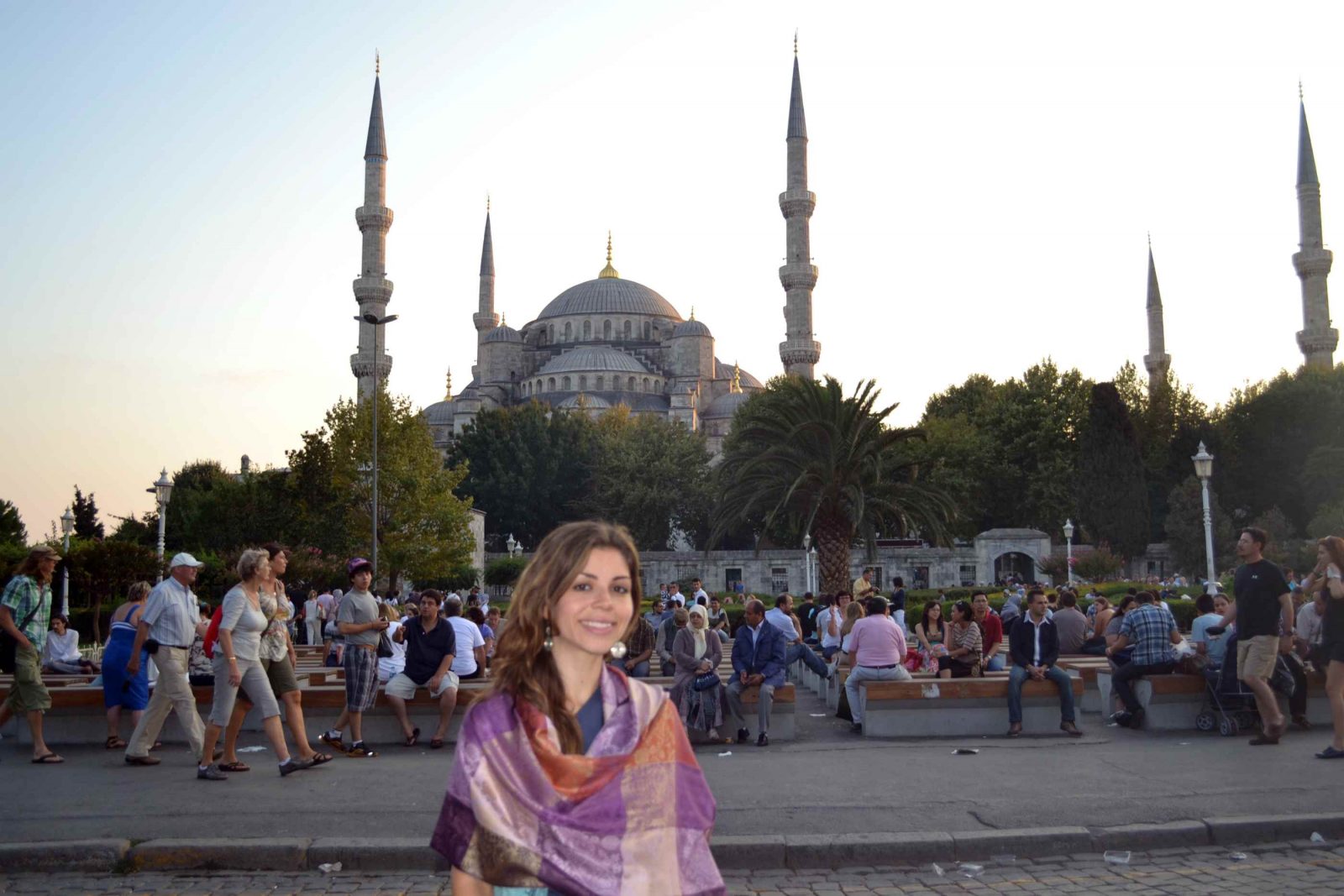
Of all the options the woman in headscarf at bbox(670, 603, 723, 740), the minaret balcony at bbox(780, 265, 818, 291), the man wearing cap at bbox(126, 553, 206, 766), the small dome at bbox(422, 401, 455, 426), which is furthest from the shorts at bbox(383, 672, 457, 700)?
the small dome at bbox(422, 401, 455, 426)

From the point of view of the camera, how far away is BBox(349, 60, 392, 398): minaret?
50.4m

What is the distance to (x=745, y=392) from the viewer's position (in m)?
85.3

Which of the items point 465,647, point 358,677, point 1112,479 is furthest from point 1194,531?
point 358,677

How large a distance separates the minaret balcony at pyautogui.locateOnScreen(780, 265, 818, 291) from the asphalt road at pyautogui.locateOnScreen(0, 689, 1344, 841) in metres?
45.5

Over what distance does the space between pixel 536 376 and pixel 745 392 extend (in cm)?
1514

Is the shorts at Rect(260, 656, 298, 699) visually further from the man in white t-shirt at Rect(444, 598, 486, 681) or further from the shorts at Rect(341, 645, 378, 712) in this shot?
the man in white t-shirt at Rect(444, 598, 486, 681)

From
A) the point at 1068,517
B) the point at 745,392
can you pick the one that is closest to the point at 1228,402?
the point at 1068,517

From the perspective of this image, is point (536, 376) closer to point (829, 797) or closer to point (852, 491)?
point (852, 491)

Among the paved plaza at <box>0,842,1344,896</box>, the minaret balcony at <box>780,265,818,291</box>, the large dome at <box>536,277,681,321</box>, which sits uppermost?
the large dome at <box>536,277,681,321</box>

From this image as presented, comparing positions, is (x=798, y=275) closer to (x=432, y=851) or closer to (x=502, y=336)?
(x=502, y=336)

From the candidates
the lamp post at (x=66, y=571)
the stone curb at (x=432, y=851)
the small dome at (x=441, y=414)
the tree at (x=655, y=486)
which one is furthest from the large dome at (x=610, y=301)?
the stone curb at (x=432, y=851)

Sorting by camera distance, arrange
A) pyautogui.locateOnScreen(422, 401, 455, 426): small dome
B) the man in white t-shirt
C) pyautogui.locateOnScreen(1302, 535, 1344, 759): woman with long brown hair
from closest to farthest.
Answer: pyautogui.locateOnScreen(1302, 535, 1344, 759): woman with long brown hair, the man in white t-shirt, pyautogui.locateOnScreen(422, 401, 455, 426): small dome

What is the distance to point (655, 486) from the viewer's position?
5438cm

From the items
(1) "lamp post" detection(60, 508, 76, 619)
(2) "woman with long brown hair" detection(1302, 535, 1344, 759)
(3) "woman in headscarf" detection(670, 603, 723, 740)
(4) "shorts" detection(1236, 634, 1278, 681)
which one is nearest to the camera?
(2) "woman with long brown hair" detection(1302, 535, 1344, 759)
